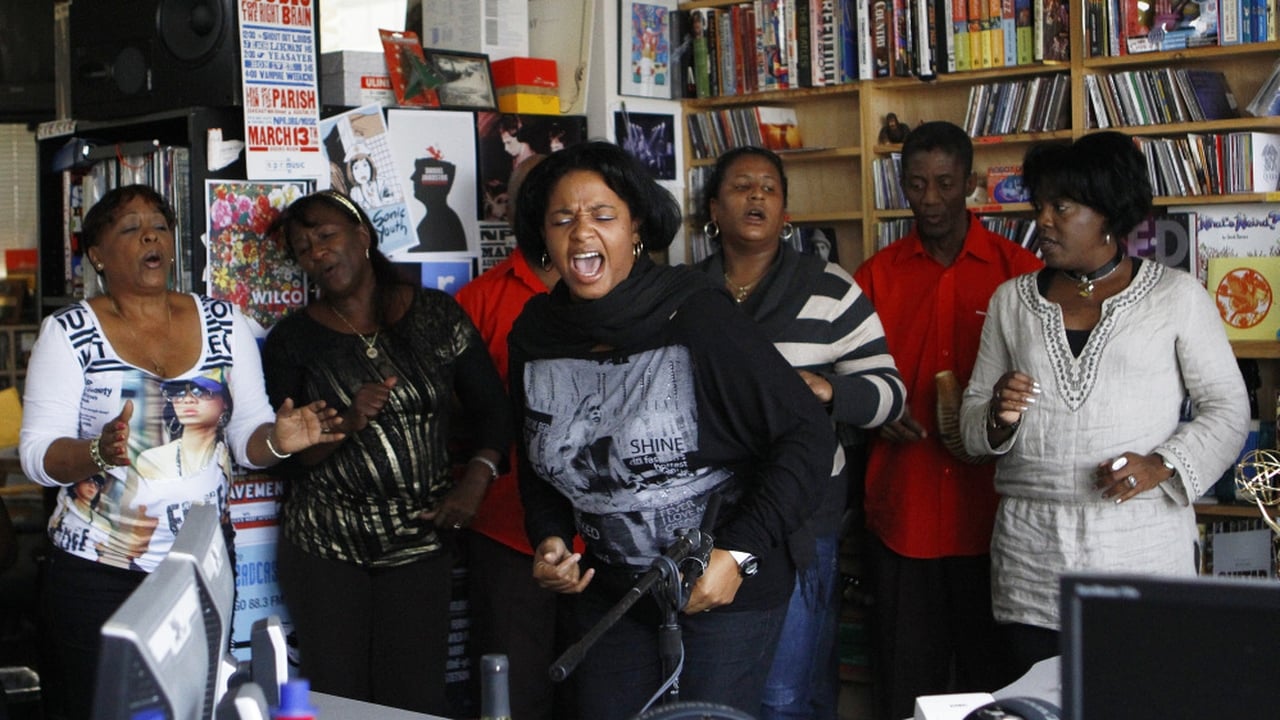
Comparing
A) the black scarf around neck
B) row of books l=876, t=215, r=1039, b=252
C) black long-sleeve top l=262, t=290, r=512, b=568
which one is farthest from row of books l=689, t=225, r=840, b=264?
the black scarf around neck

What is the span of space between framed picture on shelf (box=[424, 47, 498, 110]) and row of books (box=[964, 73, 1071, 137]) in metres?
1.55

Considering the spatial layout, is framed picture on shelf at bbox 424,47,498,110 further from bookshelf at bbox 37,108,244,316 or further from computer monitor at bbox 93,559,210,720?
computer monitor at bbox 93,559,210,720

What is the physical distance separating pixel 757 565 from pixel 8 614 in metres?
3.45

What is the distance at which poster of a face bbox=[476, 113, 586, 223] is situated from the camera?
4.21 m

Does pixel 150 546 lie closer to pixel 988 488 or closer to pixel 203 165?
pixel 203 165

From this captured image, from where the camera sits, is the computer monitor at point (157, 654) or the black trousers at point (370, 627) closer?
the computer monitor at point (157, 654)

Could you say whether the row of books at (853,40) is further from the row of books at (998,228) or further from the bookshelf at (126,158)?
the bookshelf at (126,158)

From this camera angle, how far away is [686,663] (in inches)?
93.0

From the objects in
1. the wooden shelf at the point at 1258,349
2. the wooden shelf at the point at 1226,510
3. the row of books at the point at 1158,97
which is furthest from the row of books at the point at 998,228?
the wooden shelf at the point at 1226,510

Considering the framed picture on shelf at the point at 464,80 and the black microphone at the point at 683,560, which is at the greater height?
the framed picture on shelf at the point at 464,80

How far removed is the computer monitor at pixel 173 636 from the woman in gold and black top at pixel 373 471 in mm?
1784

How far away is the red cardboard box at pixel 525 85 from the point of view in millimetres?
4484

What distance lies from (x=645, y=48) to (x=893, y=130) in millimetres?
932

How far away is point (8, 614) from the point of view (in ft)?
15.7
